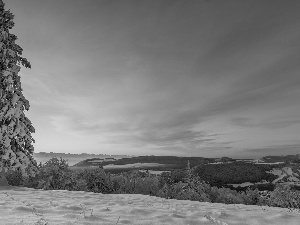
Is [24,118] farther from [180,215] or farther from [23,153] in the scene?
[180,215]

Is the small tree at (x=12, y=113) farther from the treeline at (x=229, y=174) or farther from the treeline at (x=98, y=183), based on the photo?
the treeline at (x=229, y=174)

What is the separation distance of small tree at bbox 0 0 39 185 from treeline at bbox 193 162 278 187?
119 meters

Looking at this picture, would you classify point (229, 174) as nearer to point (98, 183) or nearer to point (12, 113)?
point (98, 183)

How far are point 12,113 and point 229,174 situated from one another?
143 metres

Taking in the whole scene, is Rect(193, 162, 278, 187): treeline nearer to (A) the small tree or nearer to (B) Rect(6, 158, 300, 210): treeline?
(B) Rect(6, 158, 300, 210): treeline

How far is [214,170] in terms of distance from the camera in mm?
145875

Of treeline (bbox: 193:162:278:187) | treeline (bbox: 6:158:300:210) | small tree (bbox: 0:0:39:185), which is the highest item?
small tree (bbox: 0:0:39:185)

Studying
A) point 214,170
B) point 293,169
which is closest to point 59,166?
point 214,170

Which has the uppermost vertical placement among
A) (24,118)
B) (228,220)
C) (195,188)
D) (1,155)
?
(24,118)

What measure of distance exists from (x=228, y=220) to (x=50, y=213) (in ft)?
15.3

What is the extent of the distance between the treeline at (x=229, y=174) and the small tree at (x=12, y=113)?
389 feet

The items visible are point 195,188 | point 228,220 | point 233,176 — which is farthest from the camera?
point 233,176

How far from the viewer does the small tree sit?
16.3 meters

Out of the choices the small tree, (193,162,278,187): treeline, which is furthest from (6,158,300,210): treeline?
(193,162,278,187): treeline
